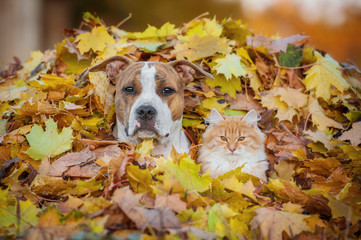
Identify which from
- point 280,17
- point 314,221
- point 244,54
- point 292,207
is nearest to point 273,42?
point 244,54

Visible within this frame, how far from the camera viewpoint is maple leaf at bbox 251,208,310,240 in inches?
85.7

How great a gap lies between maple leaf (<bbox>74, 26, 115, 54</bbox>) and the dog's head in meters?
0.49

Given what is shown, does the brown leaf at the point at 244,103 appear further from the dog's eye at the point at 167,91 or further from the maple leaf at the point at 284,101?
the dog's eye at the point at 167,91

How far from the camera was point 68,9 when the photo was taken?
12.8 metres

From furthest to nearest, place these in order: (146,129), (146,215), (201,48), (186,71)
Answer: (201,48) → (186,71) → (146,129) → (146,215)

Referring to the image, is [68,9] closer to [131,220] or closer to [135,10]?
[135,10]

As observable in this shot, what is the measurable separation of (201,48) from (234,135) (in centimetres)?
120

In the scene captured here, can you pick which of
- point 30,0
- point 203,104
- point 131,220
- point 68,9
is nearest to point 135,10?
point 68,9

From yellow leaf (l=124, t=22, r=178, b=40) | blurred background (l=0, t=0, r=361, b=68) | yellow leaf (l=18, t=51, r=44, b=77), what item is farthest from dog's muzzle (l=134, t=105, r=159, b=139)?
blurred background (l=0, t=0, r=361, b=68)

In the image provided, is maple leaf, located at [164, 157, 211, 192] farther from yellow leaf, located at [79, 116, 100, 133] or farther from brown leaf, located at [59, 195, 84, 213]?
yellow leaf, located at [79, 116, 100, 133]

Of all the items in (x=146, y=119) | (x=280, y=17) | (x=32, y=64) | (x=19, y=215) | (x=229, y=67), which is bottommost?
(x=19, y=215)

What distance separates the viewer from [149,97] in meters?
3.20

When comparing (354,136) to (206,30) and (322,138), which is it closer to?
(322,138)

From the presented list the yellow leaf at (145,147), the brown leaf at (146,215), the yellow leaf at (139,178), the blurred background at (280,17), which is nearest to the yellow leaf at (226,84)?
the yellow leaf at (145,147)
